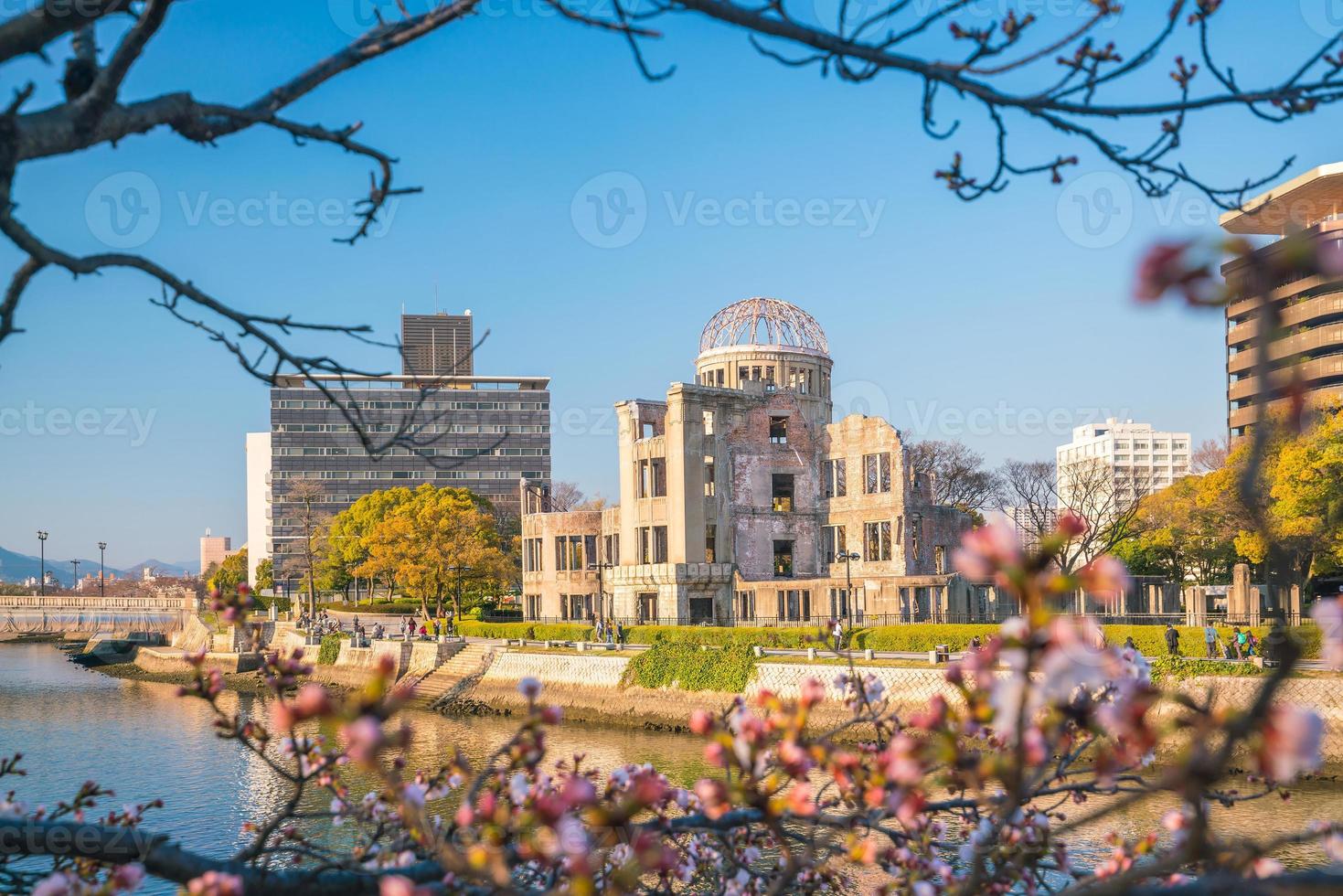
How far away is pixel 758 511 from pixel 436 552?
71.2ft

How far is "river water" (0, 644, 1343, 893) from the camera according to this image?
24062mm

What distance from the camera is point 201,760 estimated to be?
119 ft

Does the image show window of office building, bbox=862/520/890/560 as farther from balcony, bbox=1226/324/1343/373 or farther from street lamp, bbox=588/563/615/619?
balcony, bbox=1226/324/1343/373

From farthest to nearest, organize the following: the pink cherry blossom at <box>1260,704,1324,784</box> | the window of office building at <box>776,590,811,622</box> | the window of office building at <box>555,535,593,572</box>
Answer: the window of office building at <box>555,535,593,572</box> < the window of office building at <box>776,590,811,622</box> < the pink cherry blossom at <box>1260,704,1324,784</box>

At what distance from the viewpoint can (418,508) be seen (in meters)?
76.6

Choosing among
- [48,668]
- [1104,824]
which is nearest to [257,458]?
[48,668]

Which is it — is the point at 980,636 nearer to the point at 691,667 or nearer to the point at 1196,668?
the point at 1196,668

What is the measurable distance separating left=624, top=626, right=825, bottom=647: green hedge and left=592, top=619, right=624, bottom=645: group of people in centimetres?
83

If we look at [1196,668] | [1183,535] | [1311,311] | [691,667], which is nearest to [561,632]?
[691,667]

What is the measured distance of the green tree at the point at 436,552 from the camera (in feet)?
230

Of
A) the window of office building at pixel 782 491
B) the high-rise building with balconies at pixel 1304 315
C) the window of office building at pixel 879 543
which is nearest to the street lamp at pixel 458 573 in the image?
the window of office building at pixel 782 491

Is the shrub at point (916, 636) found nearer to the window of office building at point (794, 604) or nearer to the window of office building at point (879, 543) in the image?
the window of office building at point (794, 604)

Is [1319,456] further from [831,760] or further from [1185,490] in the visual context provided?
[831,760]

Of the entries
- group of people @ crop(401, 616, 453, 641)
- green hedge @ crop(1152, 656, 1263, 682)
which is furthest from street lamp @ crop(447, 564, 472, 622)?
green hedge @ crop(1152, 656, 1263, 682)
